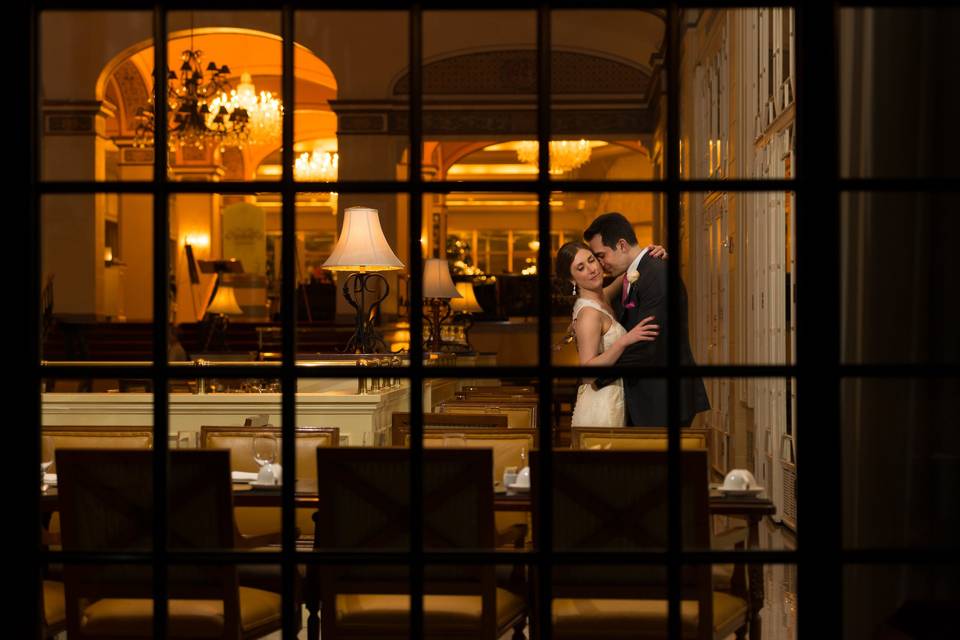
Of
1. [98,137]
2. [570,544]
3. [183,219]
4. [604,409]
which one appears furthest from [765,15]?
[183,219]

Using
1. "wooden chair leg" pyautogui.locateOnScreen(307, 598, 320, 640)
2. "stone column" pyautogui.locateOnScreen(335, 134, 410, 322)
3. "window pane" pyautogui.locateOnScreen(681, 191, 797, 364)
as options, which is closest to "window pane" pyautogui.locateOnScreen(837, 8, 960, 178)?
"wooden chair leg" pyautogui.locateOnScreen(307, 598, 320, 640)

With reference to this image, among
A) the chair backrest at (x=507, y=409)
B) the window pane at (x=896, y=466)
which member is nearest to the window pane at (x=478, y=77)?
the chair backrest at (x=507, y=409)

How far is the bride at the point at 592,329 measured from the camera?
12.4 feet

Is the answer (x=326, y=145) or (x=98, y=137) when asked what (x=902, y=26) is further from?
(x=326, y=145)

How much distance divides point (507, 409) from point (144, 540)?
3452 mm

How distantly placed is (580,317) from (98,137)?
469 inches

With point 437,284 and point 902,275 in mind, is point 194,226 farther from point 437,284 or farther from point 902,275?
point 902,275

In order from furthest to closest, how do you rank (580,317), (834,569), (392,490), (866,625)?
(580,317), (392,490), (866,625), (834,569)

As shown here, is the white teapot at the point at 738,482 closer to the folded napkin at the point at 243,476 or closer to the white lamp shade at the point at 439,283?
the folded napkin at the point at 243,476

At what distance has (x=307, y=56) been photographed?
15867 mm

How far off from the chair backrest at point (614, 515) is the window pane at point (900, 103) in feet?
1.94

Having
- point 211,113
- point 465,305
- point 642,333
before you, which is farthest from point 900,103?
point 211,113

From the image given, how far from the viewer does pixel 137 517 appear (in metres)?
1.97

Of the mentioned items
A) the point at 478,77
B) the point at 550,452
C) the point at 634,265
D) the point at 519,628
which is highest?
the point at 478,77
